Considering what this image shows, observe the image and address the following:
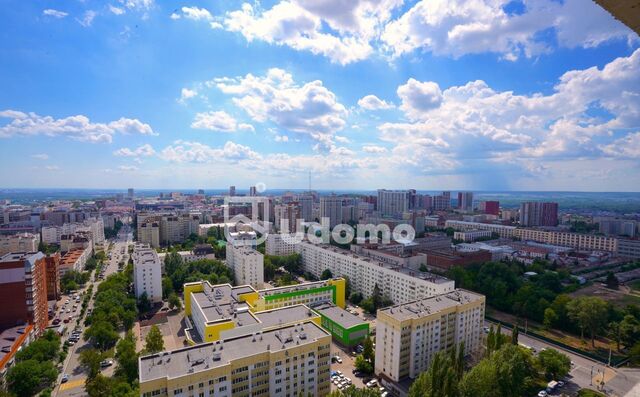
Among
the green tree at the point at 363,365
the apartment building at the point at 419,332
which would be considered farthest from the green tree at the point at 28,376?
the apartment building at the point at 419,332

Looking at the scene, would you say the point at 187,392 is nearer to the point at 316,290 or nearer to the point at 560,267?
the point at 316,290

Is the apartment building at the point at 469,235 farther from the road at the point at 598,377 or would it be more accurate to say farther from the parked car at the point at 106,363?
the parked car at the point at 106,363

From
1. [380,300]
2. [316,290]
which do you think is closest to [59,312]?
[316,290]

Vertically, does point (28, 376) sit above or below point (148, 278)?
below

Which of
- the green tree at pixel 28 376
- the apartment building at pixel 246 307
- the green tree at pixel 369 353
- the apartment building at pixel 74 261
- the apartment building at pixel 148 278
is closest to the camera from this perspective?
the green tree at pixel 28 376

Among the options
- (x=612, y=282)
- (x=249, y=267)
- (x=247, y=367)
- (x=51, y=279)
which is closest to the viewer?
(x=247, y=367)

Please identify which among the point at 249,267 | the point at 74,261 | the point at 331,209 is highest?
the point at 331,209

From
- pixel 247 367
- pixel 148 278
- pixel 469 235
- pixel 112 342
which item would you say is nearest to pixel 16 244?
pixel 148 278

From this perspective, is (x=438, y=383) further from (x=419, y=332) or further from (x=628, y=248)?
(x=628, y=248)
